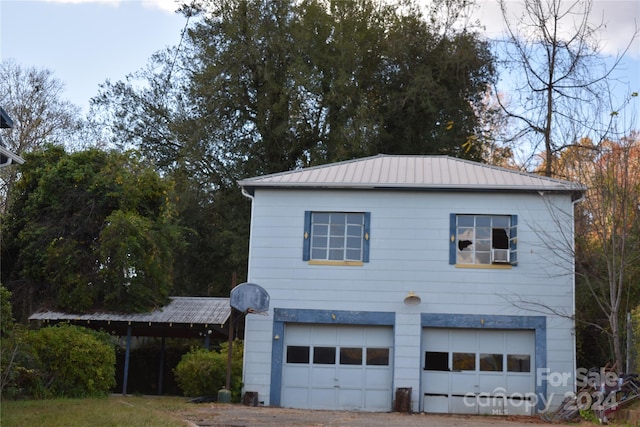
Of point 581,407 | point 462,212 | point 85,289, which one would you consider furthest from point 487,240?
point 85,289

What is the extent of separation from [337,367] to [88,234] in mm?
9370

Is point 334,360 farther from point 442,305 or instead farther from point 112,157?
point 112,157

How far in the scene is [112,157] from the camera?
90.8ft

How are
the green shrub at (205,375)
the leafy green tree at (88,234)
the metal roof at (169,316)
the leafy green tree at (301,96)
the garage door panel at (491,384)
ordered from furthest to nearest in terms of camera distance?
the leafy green tree at (301,96)
the leafy green tree at (88,234)
the metal roof at (169,316)
the green shrub at (205,375)
the garage door panel at (491,384)

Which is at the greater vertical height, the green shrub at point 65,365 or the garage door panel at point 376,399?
the green shrub at point 65,365

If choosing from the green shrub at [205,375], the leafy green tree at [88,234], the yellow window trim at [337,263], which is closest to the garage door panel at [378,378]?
the yellow window trim at [337,263]

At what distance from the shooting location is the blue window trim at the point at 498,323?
21609mm

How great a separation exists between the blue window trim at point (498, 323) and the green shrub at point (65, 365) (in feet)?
26.5

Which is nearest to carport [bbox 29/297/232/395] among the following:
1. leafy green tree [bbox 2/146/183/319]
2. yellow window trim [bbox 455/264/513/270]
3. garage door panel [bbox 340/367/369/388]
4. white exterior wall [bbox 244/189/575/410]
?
leafy green tree [bbox 2/146/183/319]

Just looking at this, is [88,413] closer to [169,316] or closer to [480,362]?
[169,316]

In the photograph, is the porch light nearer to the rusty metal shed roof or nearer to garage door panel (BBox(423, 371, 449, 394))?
garage door panel (BBox(423, 371, 449, 394))

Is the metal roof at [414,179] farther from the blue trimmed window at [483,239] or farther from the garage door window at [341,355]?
the garage door window at [341,355]

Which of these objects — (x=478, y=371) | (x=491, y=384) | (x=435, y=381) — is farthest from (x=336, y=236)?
(x=491, y=384)

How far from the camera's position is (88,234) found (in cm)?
2664
